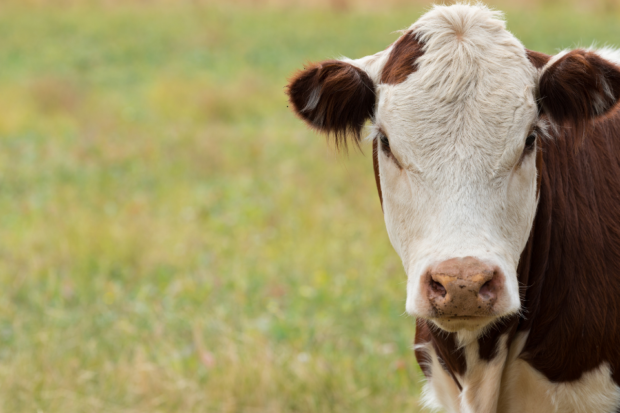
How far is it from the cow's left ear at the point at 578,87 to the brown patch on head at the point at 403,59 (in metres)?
0.44

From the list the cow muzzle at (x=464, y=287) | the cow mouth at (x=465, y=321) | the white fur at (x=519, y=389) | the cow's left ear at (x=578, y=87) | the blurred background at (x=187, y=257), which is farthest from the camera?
the blurred background at (x=187, y=257)

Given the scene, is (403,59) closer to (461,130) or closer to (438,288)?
(461,130)

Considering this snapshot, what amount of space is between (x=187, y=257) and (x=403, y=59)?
372 cm

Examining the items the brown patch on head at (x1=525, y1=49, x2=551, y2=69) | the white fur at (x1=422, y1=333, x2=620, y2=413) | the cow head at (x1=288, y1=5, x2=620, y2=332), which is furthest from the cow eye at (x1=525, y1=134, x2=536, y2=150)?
the white fur at (x1=422, y1=333, x2=620, y2=413)

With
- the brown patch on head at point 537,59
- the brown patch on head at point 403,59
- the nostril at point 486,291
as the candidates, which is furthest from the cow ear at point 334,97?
the nostril at point 486,291

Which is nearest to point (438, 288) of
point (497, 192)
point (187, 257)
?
point (497, 192)

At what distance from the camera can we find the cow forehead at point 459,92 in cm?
224

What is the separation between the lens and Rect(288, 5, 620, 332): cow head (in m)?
2.10

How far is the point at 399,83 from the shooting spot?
240cm

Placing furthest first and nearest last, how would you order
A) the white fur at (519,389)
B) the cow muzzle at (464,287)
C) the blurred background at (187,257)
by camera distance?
the blurred background at (187,257) < the white fur at (519,389) < the cow muzzle at (464,287)

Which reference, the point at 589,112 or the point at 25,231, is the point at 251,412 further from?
the point at 25,231

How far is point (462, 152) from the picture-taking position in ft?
7.25

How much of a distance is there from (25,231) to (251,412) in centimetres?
350

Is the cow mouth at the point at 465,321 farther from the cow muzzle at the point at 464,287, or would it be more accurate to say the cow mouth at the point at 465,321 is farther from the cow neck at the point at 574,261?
the cow neck at the point at 574,261
